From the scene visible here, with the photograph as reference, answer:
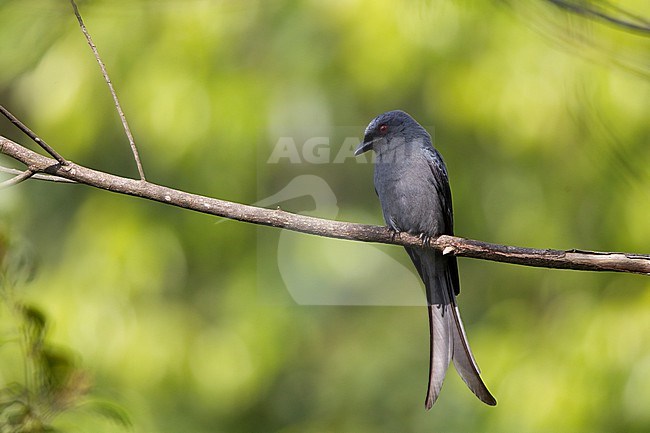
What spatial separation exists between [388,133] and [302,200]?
97 centimetres

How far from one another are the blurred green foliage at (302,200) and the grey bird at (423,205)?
0.41m

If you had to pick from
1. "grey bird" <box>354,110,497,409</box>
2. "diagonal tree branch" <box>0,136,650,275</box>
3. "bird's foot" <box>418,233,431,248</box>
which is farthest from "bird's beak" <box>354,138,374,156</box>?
"diagonal tree branch" <box>0,136,650,275</box>

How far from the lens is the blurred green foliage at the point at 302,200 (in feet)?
11.0

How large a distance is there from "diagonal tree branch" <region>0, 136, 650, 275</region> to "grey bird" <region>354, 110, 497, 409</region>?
26.2 inches

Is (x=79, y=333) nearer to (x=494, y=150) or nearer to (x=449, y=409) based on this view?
(x=449, y=409)

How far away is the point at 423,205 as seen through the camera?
121 inches

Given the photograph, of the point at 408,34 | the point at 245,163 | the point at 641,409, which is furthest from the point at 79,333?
the point at 641,409

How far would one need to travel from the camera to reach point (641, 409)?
2.93 metres

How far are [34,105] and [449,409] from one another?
2461 millimetres

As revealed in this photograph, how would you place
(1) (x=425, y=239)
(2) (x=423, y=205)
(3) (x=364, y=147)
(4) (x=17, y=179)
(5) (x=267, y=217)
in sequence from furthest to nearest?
(3) (x=364, y=147) < (2) (x=423, y=205) < (1) (x=425, y=239) < (5) (x=267, y=217) < (4) (x=17, y=179)

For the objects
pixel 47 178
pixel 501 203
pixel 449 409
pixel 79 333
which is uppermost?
pixel 501 203

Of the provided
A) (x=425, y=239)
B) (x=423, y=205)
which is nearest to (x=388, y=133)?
(x=423, y=205)

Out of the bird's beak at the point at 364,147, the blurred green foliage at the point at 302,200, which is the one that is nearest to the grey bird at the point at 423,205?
the bird's beak at the point at 364,147

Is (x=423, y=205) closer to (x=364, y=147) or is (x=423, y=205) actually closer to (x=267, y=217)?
(x=364, y=147)
